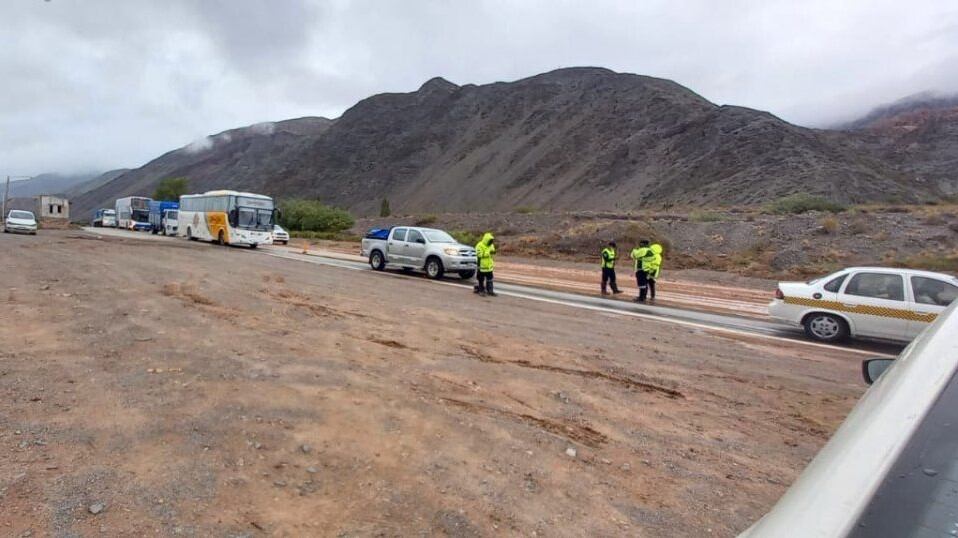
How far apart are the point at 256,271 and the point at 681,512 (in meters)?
15.2

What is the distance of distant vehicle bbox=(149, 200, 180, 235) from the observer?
48.9 meters

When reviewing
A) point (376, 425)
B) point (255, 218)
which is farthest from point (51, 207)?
point (376, 425)

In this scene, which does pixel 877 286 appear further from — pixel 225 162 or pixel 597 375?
pixel 225 162

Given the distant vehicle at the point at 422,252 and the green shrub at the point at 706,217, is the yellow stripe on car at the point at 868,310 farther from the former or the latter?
the green shrub at the point at 706,217

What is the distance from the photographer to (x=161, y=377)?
558 cm

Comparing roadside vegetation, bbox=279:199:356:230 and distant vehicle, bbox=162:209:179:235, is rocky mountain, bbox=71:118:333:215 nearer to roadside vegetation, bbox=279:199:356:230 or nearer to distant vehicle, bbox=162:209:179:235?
roadside vegetation, bbox=279:199:356:230

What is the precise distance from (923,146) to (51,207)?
93.2 m

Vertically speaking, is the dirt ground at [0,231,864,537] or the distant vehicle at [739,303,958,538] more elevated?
the distant vehicle at [739,303,958,538]

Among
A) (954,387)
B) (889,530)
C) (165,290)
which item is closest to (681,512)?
(954,387)

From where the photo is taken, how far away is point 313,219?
58750mm

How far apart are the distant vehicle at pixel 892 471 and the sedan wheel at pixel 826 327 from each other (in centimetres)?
1070

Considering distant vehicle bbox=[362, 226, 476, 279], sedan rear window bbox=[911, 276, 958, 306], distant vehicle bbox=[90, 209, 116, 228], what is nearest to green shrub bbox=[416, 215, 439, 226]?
distant vehicle bbox=[362, 226, 476, 279]

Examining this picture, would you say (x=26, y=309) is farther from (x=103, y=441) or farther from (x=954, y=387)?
(x=954, y=387)

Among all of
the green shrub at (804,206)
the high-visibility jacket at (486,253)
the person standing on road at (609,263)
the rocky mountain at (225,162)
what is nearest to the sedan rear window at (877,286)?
the person standing on road at (609,263)
